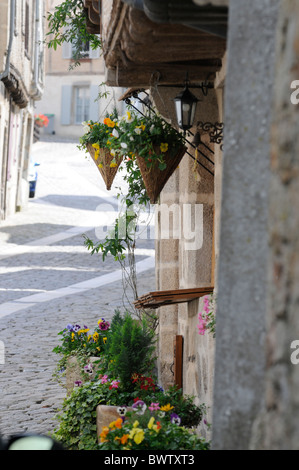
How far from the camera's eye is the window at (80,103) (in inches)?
1559

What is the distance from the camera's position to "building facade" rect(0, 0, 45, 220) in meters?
18.1

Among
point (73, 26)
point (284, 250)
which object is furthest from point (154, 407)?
point (73, 26)

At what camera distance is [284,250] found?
1.91 meters

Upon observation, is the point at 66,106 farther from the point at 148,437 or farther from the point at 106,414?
the point at 148,437

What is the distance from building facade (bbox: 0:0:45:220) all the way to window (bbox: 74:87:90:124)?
1344 cm

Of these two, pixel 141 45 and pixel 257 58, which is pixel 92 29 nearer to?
pixel 141 45

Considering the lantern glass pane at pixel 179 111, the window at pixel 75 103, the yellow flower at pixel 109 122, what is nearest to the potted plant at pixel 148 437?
the lantern glass pane at pixel 179 111

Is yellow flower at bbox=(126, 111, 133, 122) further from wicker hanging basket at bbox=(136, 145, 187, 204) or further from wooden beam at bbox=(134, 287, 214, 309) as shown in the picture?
wooden beam at bbox=(134, 287, 214, 309)

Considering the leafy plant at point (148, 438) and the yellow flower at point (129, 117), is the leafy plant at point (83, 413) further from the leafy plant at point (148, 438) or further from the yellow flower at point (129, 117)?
the yellow flower at point (129, 117)

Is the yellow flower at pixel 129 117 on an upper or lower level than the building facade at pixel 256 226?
upper

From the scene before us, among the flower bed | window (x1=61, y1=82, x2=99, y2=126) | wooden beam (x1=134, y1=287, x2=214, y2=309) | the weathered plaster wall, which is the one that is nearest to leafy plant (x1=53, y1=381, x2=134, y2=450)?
the flower bed

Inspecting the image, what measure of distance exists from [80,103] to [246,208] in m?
38.0

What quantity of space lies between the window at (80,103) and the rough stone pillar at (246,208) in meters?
37.6
